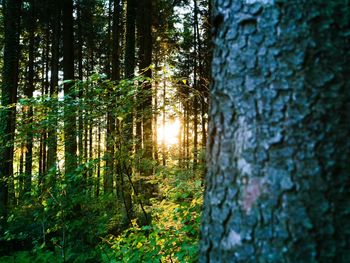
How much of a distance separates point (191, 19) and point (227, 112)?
20210 mm

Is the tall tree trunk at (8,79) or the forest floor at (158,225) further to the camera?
the tall tree trunk at (8,79)

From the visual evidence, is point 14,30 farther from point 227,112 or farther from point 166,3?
point 227,112

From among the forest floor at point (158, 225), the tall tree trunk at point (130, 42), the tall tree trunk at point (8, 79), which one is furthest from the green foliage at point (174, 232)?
the tall tree trunk at point (8, 79)

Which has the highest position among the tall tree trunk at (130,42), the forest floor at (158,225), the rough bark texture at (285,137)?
the tall tree trunk at (130,42)

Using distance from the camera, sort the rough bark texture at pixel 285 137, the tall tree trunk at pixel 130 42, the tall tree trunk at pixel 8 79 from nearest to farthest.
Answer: the rough bark texture at pixel 285 137 < the tall tree trunk at pixel 8 79 < the tall tree trunk at pixel 130 42

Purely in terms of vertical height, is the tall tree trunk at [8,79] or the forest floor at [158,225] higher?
the tall tree trunk at [8,79]

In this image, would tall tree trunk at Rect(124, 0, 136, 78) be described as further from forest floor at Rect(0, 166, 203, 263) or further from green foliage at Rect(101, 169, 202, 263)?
green foliage at Rect(101, 169, 202, 263)

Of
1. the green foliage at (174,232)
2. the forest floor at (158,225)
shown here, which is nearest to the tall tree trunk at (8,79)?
the forest floor at (158,225)

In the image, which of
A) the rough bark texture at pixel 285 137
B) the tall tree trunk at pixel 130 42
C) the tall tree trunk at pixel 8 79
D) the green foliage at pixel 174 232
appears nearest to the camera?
the rough bark texture at pixel 285 137

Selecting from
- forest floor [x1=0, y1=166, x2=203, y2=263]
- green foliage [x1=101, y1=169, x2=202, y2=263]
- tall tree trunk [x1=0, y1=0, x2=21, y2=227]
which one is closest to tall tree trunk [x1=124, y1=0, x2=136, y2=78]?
tall tree trunk [x1=0, y1=0, x2=21, y2=227]

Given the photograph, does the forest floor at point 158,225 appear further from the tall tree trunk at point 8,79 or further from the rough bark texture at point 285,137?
the tall tree trunk at point 8,79

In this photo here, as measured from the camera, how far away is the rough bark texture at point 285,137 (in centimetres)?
91

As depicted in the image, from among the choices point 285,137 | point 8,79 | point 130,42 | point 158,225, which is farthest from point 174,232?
point 8,79

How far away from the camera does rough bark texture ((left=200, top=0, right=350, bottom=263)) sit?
35.7 inches
